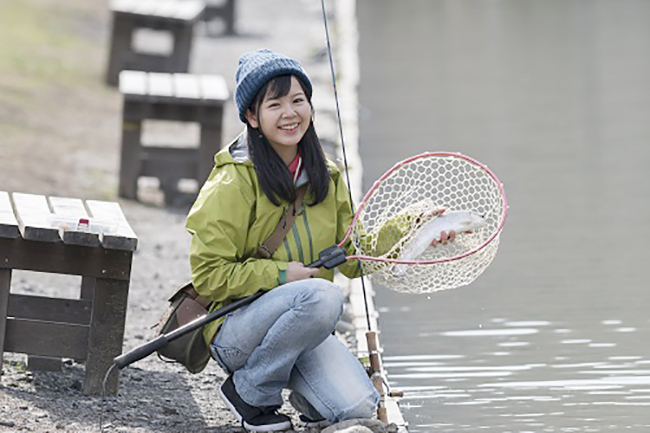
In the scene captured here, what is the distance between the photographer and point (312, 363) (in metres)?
5.52

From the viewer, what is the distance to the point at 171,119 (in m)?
10.5

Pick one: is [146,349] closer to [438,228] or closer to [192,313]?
[192,313]

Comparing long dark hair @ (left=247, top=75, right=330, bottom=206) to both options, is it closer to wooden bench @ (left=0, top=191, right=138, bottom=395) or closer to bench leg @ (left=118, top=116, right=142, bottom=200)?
wooden bench @ (left=0, top=191, right=138, bottom=395)

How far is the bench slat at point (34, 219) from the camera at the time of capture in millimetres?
5668

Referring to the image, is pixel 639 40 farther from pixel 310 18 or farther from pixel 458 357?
pixel 458 357

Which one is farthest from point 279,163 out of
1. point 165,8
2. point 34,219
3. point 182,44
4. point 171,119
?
point 165,8

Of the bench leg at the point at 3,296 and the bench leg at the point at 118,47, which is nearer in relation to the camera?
the bench leg at the point at 3,296

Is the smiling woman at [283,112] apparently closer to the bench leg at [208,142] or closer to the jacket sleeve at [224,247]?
the jacket sleeve at [224,247]

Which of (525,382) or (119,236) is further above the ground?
(119,236)

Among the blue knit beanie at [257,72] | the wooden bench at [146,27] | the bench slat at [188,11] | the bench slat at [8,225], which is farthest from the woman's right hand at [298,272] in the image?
the bench slat at [188,11]

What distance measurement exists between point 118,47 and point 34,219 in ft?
34.3

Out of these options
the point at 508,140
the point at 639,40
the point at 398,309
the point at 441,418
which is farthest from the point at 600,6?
the point at 441,418

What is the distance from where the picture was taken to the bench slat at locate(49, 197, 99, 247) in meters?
5.66

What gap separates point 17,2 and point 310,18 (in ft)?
14.5
